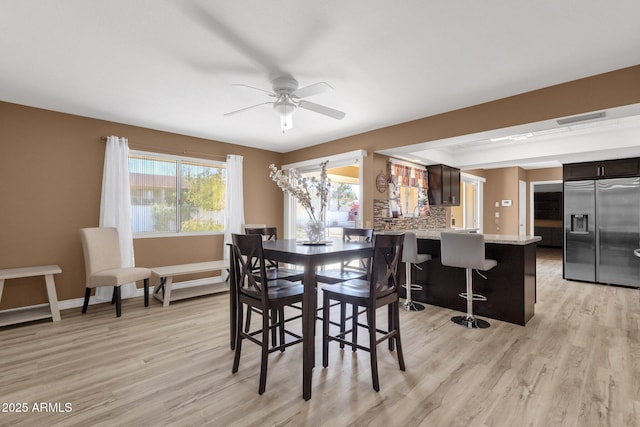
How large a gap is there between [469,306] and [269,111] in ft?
10.7

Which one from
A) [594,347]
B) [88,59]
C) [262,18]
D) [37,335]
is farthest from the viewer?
[37,335]

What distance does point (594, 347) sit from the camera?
2.76m

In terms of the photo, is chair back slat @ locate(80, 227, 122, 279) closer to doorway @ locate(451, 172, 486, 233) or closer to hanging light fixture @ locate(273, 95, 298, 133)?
hanging light fixture @ locate(273, 95, 298, 133)

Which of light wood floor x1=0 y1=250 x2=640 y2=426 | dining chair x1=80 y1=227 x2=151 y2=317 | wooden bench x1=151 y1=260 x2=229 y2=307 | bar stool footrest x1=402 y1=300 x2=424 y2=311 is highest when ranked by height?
dining chair x1=80 y1=227 x2=151 y2=317

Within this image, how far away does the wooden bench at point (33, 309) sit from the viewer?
3.24m

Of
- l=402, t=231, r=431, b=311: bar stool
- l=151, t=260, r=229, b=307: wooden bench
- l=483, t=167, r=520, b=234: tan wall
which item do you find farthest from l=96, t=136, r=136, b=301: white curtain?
l=483, t=167, r=520, b=234: tan wall

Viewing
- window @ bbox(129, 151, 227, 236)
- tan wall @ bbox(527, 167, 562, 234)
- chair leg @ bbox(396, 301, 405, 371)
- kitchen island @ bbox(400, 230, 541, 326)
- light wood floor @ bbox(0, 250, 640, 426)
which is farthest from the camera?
tan wall @ bbox(527, 167, 562, 234)

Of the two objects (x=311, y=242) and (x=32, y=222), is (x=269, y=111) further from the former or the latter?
(x=32, y=222)

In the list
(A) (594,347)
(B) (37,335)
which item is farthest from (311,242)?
(B) (37,335)

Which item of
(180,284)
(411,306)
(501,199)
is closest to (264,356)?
(411,306)

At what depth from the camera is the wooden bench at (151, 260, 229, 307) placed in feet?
13.2

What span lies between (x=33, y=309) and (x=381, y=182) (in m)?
4.84

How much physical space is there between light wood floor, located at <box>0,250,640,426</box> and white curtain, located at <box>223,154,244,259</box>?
6.47ft

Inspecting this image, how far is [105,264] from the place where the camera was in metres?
3.88
